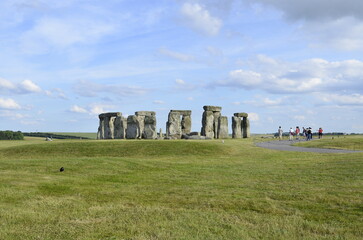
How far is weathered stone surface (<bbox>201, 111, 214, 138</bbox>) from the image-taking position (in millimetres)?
42938

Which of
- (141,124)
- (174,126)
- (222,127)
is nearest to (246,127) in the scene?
(222,127)

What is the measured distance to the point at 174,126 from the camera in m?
41.5

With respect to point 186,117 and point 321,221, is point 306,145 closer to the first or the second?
point 186,117

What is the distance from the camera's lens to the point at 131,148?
29.0 m

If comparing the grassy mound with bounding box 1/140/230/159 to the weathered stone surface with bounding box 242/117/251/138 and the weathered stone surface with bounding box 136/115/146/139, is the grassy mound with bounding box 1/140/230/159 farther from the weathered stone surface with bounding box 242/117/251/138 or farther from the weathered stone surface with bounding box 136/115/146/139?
the weathered stone surface with bounding box 242/117/251/138

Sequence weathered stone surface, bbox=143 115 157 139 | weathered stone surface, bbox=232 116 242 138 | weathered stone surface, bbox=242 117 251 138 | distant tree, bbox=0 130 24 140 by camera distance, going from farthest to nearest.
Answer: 1. distant tree, bbox=0 130 24 140
2. weathered stone surface, bbox=242 117 251 138
3. weathered stone surface, bbox=232 116 242 138
4. weathered stone surface, bbox=143 115 157 139

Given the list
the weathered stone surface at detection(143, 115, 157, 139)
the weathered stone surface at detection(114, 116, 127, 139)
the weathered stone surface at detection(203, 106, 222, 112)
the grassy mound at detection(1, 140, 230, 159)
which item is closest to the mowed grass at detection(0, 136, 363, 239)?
the grassy mound at detection(1, 140, 230, 159)

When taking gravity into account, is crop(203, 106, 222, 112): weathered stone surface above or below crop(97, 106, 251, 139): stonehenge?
above

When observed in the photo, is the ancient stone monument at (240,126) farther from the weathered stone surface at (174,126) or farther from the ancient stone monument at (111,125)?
the ancient stone monument at (111,125)

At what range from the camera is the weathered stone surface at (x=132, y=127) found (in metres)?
41.1

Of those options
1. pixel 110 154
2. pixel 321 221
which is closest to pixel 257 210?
pixel 321 221

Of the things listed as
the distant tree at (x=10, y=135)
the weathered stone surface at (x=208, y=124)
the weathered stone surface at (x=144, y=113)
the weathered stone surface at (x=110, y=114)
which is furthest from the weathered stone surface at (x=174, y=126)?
the distant tree at (x=10, y=135)

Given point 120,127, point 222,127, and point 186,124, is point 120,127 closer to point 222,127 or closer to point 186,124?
point 186,124

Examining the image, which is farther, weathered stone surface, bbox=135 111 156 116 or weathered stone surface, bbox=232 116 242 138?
weathered stone surface, bbox=232 116 242 138
